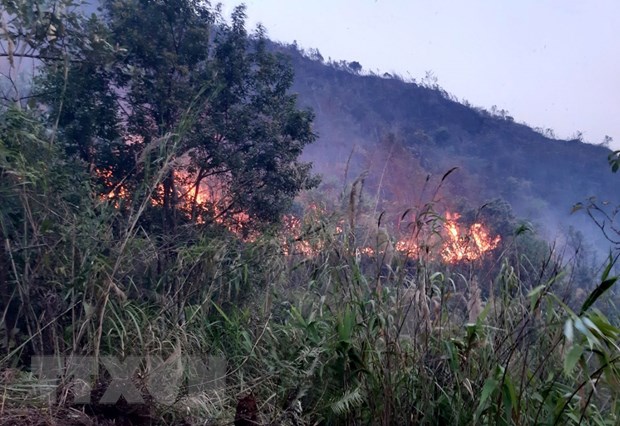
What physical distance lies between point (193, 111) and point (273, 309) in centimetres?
222

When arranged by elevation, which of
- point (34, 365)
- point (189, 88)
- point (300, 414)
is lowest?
point (34, 365)

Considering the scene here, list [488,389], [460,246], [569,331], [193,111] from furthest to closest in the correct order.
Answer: [193,111], [460,246], [488,389], [569,331]

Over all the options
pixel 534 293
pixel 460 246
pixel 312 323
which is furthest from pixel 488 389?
pixel 460 246

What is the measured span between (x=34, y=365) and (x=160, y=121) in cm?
326

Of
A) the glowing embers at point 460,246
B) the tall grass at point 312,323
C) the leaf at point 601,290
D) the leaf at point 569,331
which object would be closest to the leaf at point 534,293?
the tall grass at point 312,323

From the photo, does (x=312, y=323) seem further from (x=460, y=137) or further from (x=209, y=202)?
(x=460, y=137)

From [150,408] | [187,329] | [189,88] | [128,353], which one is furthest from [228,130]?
[150,408]

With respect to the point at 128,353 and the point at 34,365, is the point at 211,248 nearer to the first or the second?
the point at 128,353

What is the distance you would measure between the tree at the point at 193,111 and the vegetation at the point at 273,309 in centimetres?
37

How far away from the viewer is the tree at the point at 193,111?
18.0 feet

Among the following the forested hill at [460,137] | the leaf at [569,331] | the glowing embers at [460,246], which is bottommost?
the glowing embers at [460,246]

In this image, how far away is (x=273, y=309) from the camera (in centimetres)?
404

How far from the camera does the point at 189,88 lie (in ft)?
19.2

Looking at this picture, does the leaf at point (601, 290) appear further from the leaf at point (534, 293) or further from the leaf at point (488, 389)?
the leaf at point (488, 389)
